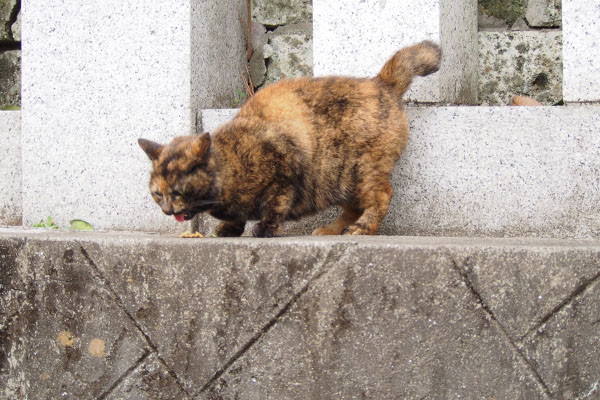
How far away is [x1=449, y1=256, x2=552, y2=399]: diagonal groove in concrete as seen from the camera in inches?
86.9

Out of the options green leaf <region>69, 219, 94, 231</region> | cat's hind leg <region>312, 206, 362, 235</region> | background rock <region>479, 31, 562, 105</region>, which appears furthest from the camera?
background rock <region>479, 31, 562, 105</region>

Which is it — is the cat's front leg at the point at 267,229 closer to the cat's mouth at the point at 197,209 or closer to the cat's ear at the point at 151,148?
the cat's mouth at the point at 197,209

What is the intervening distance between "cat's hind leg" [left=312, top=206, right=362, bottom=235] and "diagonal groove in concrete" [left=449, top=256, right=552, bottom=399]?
111cm

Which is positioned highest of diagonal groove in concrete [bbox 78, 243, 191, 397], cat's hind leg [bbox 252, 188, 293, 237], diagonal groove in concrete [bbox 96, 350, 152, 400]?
cat's hind leg [bbox 252, 188, 293, 237]

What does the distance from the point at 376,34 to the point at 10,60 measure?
2711 millimetres

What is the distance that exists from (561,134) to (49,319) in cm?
229

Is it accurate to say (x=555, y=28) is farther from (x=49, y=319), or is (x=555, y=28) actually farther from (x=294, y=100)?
(x=49, y=319)

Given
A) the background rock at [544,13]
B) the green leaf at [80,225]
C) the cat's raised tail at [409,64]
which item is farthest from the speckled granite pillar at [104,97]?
the background rock at [544,13]

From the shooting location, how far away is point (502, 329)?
2.22 m

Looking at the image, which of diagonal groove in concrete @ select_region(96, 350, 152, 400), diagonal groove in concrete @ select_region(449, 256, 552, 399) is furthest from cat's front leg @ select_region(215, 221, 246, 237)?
diagonal groove in concrete @ select_region(449, 256, 552, 399)

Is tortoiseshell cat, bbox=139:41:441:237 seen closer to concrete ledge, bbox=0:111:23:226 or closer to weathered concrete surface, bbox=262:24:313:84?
weathered concrete surface, bbox=262:24:313:84

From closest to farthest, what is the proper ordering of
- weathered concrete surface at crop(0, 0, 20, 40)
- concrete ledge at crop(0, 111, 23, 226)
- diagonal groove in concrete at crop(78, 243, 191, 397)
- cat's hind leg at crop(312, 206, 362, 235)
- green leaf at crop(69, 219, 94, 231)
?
1. diagonal groove in concrete at crop(78, 243, 191, 397)
2. cat's hind leg at crop(312, 206, 362, 235)
3. green leaf at crop(69, 219, 94, 231)
4. concrete ledge at crop(0, 111, 23, 226)
5. weathered concrete surface at crop(0, 0, 20, 40)

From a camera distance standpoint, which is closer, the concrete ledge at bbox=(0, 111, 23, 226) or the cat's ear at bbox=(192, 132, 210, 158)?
the cat's ear at bbox=(192, 132, 210, 158)

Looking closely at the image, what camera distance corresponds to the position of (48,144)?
3484 millimetres
